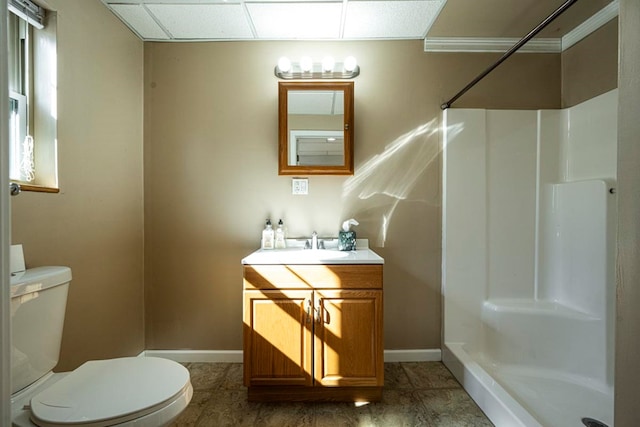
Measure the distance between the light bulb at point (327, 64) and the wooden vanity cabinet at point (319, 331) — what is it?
49.1 inches

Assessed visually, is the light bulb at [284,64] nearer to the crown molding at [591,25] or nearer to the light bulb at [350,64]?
the light bulb at [350,64]

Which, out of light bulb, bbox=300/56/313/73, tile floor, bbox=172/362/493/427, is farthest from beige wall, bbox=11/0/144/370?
light bulb, bbox=300/56/313/73

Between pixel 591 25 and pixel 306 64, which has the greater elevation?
pixel 591 25

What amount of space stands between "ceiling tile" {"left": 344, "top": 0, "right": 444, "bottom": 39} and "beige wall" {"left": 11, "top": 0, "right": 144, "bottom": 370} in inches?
54.3

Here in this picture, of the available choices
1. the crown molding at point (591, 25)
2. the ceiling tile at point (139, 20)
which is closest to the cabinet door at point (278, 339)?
the ceiling tile at point (139, 20)

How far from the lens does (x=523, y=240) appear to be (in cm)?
202

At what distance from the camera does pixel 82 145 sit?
1.54 m

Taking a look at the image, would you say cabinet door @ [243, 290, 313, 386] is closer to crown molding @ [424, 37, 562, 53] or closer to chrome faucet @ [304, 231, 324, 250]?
chrome faucet @ [304, 231, 324, 250]

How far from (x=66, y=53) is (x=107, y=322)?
1.39 m

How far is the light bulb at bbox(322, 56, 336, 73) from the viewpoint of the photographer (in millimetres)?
1931

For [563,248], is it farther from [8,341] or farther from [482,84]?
[8,341]

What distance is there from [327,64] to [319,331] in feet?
5.19

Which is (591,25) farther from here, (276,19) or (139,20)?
(139,20)

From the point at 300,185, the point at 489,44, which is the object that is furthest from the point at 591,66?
the point at 300,185
